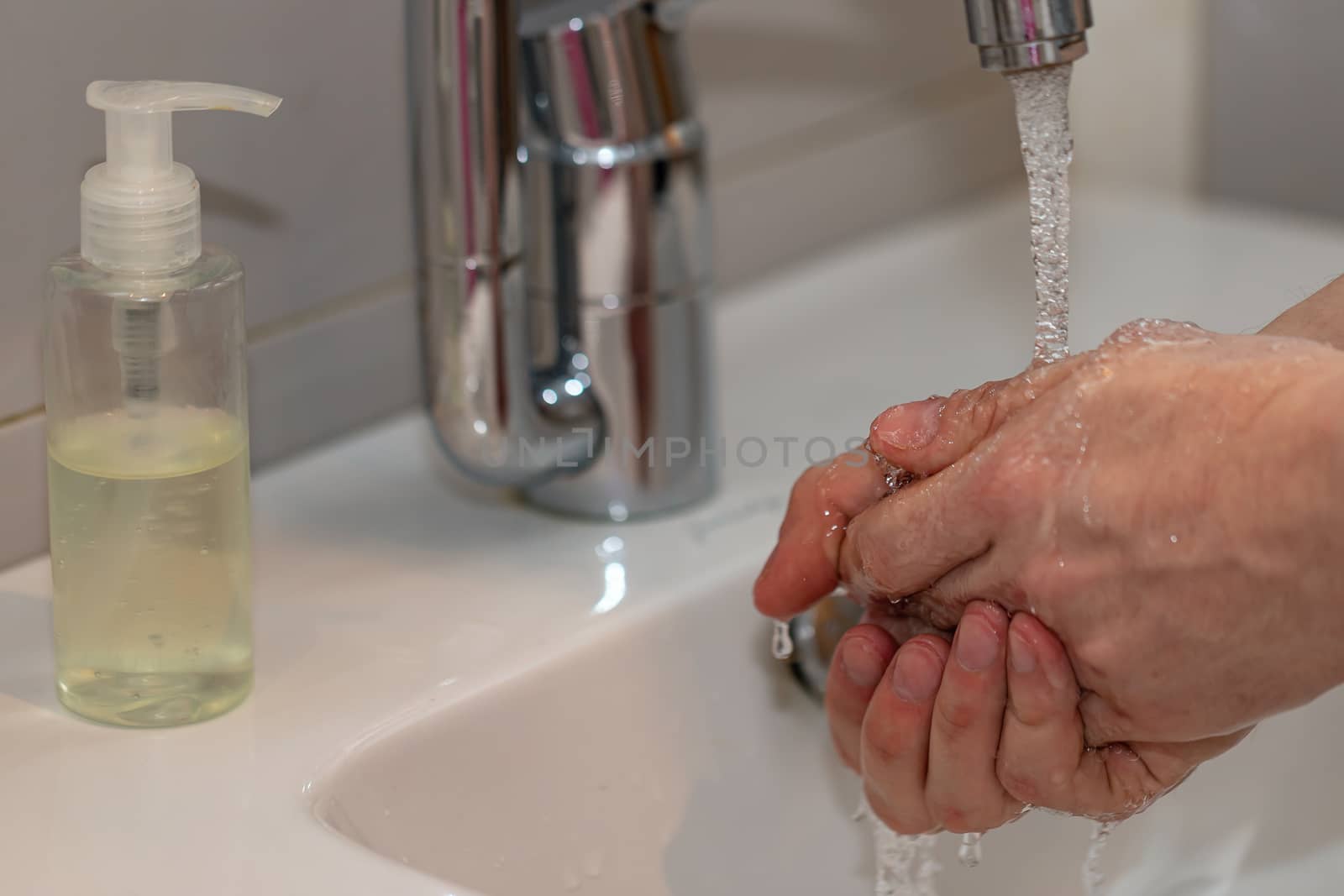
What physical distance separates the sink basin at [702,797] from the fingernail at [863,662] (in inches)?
3.1

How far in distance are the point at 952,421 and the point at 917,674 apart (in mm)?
67

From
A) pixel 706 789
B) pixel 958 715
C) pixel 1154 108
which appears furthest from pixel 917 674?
pixel 1154 108

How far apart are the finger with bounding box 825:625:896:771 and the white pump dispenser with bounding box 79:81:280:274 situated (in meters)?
0.21

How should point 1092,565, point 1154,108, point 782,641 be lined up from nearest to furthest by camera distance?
1. point 1092,565
2. point 782,641
3. point 1154,108

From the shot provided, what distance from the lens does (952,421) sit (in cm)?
44

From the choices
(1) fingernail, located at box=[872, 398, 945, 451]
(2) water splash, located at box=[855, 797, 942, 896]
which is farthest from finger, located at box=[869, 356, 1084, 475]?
(2) water splash, located at box=[855, 797, 942, 896]

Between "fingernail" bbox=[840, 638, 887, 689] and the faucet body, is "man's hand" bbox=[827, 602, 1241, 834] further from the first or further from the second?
the faucet body

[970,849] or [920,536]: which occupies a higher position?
[920,536]

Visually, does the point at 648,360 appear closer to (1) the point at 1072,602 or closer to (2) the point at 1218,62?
(1) the point at 1072,602

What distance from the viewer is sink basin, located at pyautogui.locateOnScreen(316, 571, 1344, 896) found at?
47 centimetres

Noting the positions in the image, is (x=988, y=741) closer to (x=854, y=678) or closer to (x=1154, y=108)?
(x=854, y=678)

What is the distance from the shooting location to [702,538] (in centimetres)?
57

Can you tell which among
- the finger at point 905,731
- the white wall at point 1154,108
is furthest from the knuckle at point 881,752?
the white wall at point 1154,108

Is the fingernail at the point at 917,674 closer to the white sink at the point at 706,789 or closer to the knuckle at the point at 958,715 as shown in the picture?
the knuckle at the point at 958,715
